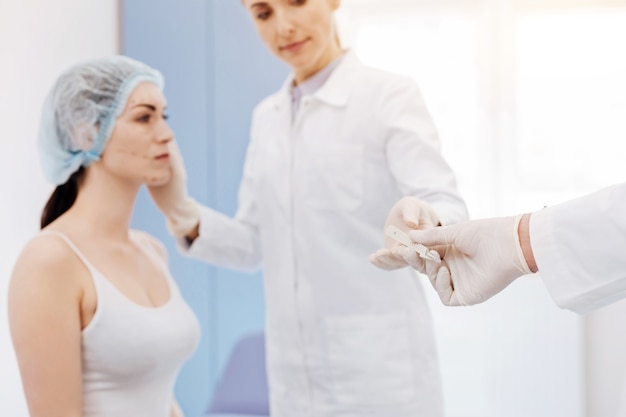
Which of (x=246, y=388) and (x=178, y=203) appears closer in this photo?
(x=178, y=203)

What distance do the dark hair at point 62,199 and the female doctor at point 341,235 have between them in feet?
0.72

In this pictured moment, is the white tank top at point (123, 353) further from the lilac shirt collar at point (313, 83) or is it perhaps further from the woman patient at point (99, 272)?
the lilac shirt collar at point (313, 83)

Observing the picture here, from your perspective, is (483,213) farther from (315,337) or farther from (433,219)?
(433,219)

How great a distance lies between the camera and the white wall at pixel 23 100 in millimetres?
1852

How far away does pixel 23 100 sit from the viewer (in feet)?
6.26

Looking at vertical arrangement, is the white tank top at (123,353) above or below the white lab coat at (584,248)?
below

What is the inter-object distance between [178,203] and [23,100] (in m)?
0.60

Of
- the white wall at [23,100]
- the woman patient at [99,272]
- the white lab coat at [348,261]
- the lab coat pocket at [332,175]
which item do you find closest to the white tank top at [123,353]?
the woman patient at [99,272]

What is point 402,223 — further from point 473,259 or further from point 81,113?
point 81,113

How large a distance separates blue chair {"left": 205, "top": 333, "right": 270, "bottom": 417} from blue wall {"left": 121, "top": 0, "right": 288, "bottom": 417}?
0.08 meters

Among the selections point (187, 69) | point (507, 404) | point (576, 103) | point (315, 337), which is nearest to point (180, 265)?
point (187, 69)

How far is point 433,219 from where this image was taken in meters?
1.10

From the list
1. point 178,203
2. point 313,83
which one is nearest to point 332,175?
point 313,83

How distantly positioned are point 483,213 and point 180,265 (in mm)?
Answer: 873
